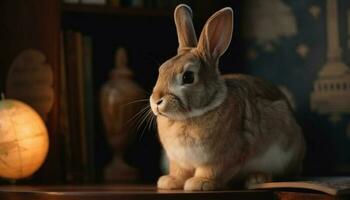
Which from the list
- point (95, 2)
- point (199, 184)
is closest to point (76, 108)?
point (95, 2)

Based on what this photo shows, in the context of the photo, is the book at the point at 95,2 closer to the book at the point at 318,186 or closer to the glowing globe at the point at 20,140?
the glowing globe at the point at 20,140

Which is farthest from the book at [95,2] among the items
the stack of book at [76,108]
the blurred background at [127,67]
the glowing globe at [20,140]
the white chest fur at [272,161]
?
the white chest fur at [272,161]

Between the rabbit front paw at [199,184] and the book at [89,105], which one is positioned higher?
the book at [89,105]

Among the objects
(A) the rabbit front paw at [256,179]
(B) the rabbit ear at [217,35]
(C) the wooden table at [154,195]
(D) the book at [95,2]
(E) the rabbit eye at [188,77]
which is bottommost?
(C) the wooden table at [154,195]

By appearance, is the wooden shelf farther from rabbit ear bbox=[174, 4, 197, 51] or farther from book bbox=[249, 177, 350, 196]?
book bbox=[249, 177, 350, 196]

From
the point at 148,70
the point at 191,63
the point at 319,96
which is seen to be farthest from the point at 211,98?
the point at 148,70

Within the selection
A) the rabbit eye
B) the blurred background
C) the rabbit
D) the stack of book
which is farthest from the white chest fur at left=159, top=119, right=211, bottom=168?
the stack of book

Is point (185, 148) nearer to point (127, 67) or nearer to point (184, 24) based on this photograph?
point (184, 24)
